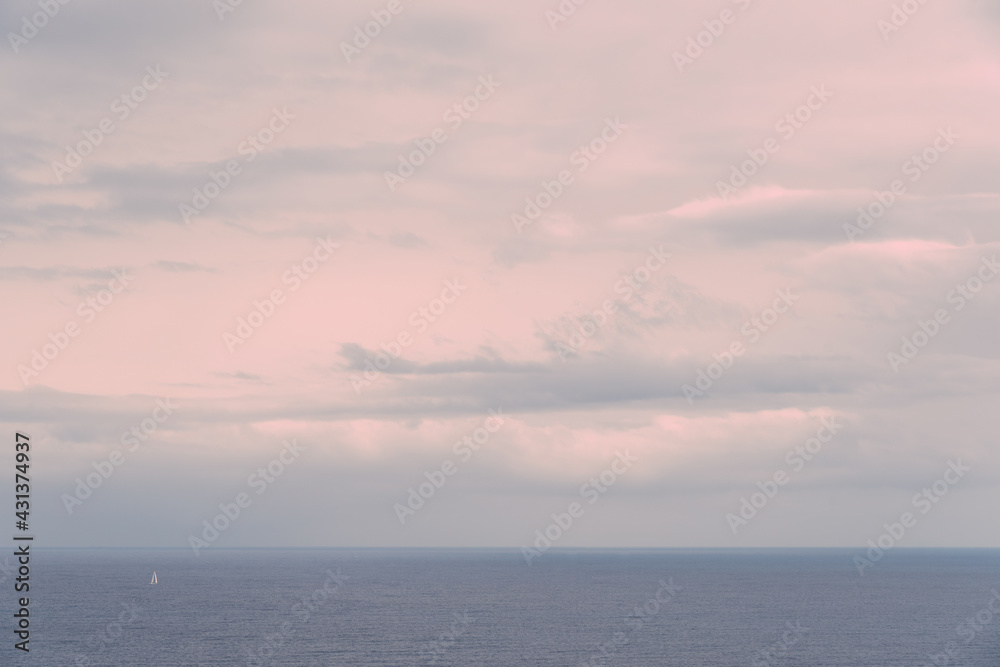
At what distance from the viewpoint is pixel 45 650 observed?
126 metres

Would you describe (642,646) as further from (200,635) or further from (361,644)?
(200,635)

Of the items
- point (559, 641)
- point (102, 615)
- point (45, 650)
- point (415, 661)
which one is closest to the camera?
point (415, 661)

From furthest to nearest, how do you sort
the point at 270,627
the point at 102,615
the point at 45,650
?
the point at 102,615, the point at 270,627, the point at 45,650

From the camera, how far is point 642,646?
133500mm

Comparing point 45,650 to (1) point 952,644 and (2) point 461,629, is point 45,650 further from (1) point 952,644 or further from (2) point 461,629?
(1) point 952,644

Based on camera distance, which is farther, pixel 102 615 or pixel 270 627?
pixel 102 615

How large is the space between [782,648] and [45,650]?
102770mm

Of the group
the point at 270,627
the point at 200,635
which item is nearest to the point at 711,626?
the point at 270,627

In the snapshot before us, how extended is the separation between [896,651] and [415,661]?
69612 millimetres

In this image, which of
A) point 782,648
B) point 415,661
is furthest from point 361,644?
point 782,648

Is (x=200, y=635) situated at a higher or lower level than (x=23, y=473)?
lower

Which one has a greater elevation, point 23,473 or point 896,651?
point 23,473

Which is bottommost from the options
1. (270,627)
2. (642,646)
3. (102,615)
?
(102,615)

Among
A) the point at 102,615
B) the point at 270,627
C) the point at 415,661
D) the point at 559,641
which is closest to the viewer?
the point at 415,661
